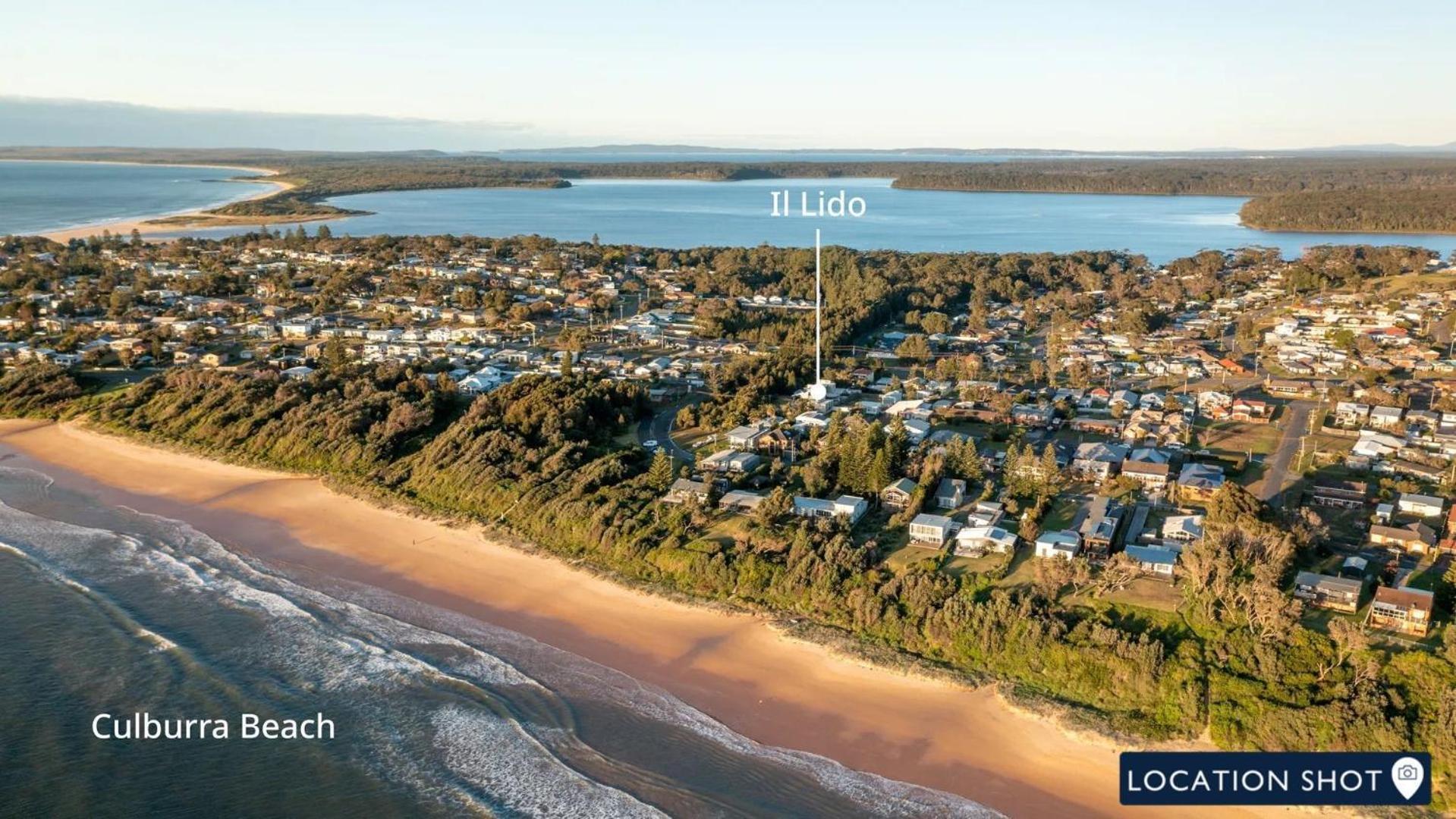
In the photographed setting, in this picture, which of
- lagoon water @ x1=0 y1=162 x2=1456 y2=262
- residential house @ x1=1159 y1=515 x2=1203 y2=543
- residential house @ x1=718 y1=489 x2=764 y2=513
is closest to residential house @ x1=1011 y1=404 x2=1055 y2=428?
residential house @ x1=1159 y1=515 x2=1203 y2=543

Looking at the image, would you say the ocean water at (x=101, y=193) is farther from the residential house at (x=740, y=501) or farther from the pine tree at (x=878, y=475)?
the pine tree at (x=878, y=475)

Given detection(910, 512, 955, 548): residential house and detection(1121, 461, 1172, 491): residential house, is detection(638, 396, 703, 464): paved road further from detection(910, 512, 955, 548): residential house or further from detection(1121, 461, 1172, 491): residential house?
detection(1121, 461, 1172, 491): residential house

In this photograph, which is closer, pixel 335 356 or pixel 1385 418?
pixel 1385 418

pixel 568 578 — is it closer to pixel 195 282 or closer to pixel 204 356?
pixel 204 356

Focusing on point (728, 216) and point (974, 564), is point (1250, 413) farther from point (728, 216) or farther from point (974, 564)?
point (728, 216)

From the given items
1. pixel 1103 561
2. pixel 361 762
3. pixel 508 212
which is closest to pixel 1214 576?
pixel 1103 561

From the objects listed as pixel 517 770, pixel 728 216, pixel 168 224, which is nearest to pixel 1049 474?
pixel 517 770
